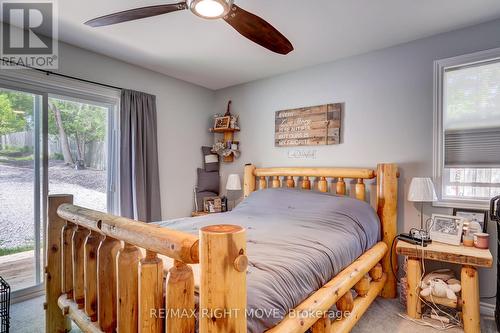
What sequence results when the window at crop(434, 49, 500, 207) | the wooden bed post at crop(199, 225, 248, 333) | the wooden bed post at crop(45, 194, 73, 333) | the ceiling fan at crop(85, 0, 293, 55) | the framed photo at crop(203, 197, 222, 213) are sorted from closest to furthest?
the wooden bed post at crop(199, 225, 248, 333) < the ceiling fan at crop(85, 0, 293, 55) < the wooden bed post at crop(45, 194, 73, 333) < the window at crop(434, 49, 500, 207) < the framed photo at crop(203, 197, 222, 213)

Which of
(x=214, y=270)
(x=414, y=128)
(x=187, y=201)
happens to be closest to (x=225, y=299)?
(x=214, y=270)

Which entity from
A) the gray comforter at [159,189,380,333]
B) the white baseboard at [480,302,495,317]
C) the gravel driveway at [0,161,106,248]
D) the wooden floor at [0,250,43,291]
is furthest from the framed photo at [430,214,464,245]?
the wooden floor at [0,250,43,291]

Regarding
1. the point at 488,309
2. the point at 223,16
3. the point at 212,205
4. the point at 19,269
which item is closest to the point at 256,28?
the point at 223,16

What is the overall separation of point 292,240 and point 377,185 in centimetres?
128

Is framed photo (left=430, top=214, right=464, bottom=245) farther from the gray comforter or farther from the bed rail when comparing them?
the bed rail

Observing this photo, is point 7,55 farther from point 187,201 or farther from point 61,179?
point 187,201

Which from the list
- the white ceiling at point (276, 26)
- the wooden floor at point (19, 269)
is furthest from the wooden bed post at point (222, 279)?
the wooden floor at point (19, 269)

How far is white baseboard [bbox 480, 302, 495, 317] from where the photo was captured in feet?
7.08

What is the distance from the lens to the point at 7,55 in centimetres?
228

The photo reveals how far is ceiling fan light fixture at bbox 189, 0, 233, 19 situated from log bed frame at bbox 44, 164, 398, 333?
1.13m

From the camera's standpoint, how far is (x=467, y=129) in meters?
2.33

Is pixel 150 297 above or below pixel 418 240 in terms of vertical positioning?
above

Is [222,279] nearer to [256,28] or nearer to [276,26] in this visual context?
[256,28]

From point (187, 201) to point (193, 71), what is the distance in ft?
5.64
